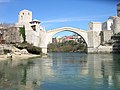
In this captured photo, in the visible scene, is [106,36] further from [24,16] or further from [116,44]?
[24,16]

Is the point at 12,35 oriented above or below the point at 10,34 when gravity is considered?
below

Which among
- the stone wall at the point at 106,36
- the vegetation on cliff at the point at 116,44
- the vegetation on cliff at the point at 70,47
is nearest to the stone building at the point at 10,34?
the stone wall at the point at 106,36

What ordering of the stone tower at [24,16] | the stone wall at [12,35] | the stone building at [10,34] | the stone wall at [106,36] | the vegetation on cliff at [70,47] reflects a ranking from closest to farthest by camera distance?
the stone building at [10,34] < the stone wall at [12,35] < the stone tower at [24,16] < the stone wall at [106,36] < the vegetation on cliff at [70,47]

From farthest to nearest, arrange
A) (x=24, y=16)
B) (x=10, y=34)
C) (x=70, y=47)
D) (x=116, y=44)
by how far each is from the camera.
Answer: (x=70, y=47), (x=116, y=44), (x=24, y=16), (x=10, y=34)

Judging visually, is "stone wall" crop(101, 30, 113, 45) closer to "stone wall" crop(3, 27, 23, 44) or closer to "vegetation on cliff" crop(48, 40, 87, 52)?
"vegetation on cliff" crop(48, 40, 87, 52)

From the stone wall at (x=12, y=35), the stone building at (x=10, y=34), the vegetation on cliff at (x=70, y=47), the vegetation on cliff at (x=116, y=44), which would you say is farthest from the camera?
the vegetation on cliff at (x=70, y=47)

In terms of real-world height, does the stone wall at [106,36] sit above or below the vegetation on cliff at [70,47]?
above

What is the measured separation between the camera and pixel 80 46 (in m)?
89.4

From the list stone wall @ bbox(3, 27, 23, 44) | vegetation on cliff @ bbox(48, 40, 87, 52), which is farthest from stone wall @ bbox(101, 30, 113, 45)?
stone wall @ bbox(3, 27, 23, 44)

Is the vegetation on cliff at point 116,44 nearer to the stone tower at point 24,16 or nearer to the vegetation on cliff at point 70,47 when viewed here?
the vegetation on cliff at point 70,47

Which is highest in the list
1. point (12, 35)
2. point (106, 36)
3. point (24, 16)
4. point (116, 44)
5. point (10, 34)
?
point (24, 16)

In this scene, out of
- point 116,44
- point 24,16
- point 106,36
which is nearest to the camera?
point 24,16

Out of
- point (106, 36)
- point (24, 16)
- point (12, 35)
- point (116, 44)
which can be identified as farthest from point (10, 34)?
point (116, 44)

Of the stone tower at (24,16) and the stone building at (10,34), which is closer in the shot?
the stone building at (10,34)
